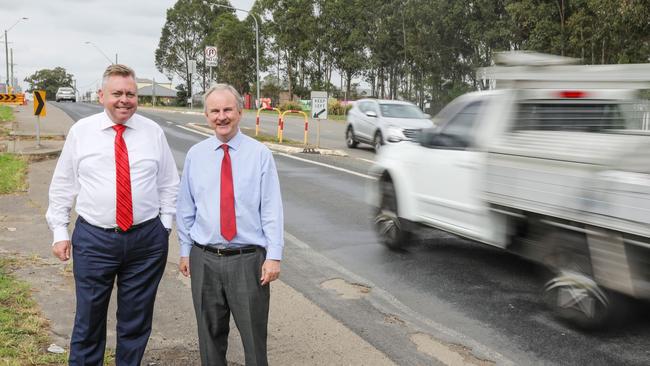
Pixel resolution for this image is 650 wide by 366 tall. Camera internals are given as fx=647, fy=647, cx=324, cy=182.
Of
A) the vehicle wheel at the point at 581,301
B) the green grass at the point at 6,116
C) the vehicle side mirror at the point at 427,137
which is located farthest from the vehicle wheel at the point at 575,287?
the green grass at the point at 6,116

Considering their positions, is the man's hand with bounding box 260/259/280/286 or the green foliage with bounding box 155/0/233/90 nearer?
the man's hand with bounding box 260/259/280/286

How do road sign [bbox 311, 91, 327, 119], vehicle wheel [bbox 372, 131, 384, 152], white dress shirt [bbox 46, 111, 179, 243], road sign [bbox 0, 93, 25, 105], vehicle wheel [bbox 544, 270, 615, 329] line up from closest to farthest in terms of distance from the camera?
white dress shirt [bbox 46, 111, 179, 243] → vehicle wheel [bbox 544, 270, 615, 329] → road sign [bbox 0, 93, 25, 105] → vehicle wheel [bbox 372, 131, 384, 152] → road sign [bbox 311, 91, 327, 119]

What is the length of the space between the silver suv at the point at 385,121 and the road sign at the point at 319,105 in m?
0.98

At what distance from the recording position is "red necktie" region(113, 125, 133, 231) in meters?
3.35

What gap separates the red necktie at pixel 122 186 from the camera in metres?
3.35

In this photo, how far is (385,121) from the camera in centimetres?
1784

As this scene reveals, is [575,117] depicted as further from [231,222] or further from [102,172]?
[102,172]

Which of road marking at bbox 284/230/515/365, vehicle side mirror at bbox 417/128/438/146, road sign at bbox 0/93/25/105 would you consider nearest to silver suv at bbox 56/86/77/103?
road sign at bbox 0/93/25/105

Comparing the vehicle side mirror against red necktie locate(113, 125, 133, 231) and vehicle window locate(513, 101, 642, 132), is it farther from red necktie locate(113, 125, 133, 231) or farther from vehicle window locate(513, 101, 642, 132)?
red necktie locate(113, 125, 133, 231)

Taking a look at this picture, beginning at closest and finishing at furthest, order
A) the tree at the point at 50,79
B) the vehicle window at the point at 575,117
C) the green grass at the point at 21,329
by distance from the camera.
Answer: the green grass at the point at 21,329 → the vehicle window at the point at 575,117 → the tree at the point at 50,79

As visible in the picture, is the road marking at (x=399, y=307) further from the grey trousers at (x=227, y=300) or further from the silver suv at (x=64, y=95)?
the silver suv at (x=64, y=95)

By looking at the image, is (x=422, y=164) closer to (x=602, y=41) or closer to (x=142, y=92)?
(x=602, y=41)

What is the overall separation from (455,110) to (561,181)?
2.12 meters

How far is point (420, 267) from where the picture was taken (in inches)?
258
